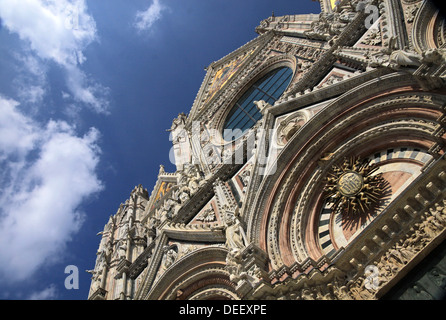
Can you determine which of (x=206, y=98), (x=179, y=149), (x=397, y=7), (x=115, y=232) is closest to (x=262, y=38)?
(x=206, y=98)

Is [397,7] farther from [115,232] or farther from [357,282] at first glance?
[115,232]

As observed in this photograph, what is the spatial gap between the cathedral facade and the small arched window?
411 mm

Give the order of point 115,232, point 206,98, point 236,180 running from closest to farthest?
point 236,180 → point 115,232 → point 206,98

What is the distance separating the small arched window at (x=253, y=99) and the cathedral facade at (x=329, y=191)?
411 millimetres

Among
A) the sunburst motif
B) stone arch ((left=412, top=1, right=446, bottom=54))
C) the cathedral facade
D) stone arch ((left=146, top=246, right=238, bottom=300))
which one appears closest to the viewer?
the cathedral facade

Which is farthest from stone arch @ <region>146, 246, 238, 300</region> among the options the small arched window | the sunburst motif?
the small arched window

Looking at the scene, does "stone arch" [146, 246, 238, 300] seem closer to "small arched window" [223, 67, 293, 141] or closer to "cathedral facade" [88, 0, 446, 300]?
"cathedral facade" [88, 0, 446, 300]

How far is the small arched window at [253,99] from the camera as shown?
54.0 ft

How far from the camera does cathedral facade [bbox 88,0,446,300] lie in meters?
7.80

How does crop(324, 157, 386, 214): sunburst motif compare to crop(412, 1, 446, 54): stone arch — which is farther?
crop(412, 1, 446, 54): stone arch

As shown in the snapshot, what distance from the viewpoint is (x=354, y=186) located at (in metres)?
9.73

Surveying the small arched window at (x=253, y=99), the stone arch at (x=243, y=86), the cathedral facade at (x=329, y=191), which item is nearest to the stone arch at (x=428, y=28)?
the cathedral facade at (x=329, y=191)

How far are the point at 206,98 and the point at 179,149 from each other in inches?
151

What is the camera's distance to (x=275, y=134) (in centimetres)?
1188
